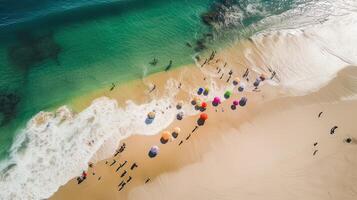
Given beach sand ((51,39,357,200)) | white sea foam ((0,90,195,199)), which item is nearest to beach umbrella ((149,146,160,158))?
beach sand ((51,39,357,200))

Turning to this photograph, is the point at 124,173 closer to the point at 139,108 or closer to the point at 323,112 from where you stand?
the point at 139,108

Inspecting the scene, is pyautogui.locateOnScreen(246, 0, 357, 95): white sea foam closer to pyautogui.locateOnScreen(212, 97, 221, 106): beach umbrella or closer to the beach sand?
the beach sand

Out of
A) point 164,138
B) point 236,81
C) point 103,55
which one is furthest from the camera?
point 103,55

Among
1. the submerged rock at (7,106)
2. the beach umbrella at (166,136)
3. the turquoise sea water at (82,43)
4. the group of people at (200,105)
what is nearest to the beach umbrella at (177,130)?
the group of people at (200,105)

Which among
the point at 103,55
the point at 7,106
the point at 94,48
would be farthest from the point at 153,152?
the point at 94,48

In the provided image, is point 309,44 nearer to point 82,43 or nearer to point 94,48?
point 94,48
